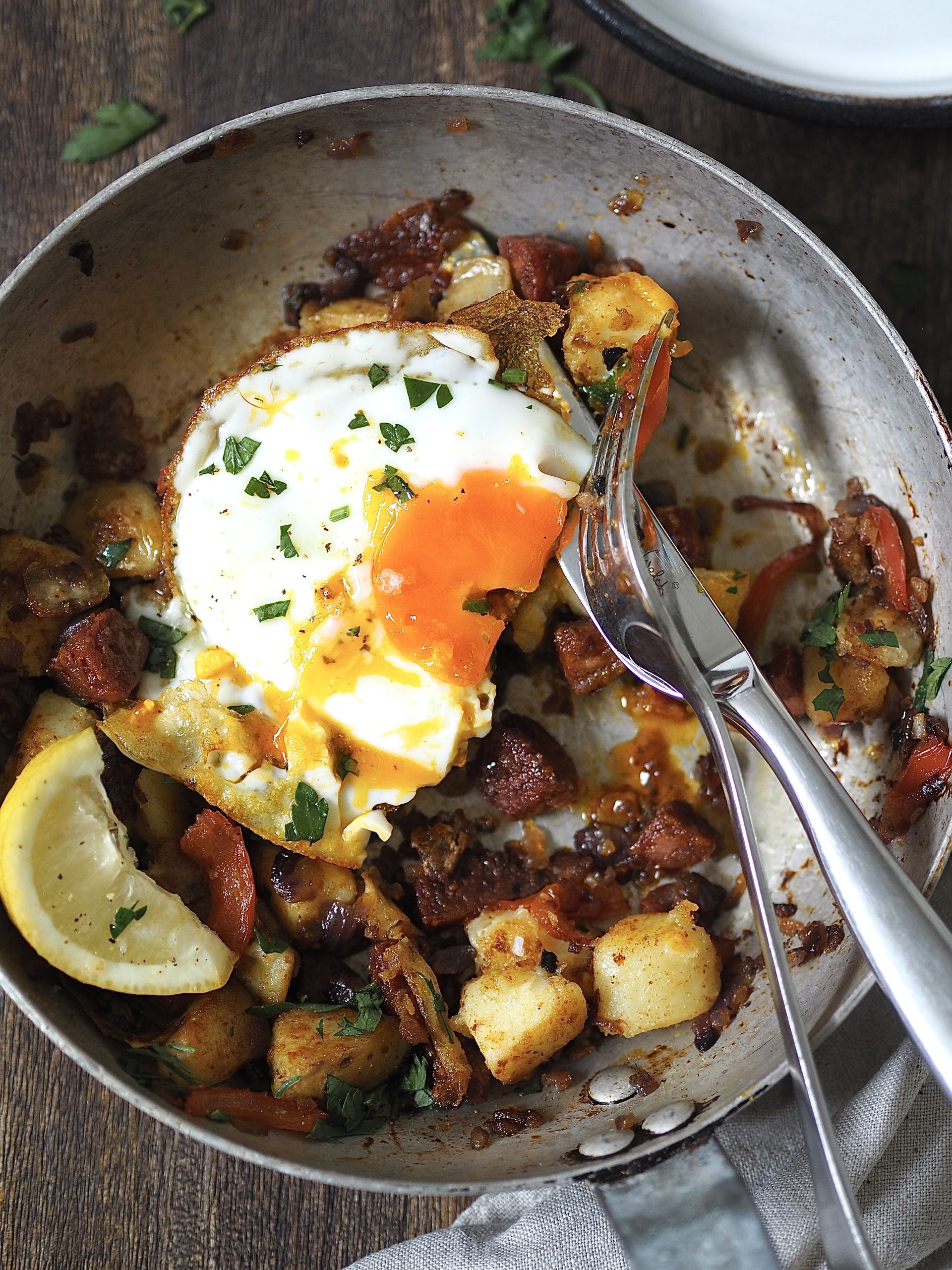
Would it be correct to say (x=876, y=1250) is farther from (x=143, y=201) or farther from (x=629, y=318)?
(x=143, y=201)

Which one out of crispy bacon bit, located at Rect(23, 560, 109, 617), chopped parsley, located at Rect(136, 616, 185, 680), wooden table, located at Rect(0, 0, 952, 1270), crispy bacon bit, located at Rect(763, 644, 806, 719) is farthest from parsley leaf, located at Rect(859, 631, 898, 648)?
crispy bacon bit, located at Rect(23, 560, 109, 617)

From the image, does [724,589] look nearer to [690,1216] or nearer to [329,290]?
[329,290]

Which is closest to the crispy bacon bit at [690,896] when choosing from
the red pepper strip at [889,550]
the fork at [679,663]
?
the fork at [679,663]

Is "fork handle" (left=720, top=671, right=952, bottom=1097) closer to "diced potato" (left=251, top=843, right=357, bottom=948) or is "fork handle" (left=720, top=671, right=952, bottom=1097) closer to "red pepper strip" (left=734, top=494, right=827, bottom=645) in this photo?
"red pepper strip" (left=734, top=494, right=827, bottom=645)

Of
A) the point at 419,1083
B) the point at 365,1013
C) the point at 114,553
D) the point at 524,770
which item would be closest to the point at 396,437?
the point at 114,553

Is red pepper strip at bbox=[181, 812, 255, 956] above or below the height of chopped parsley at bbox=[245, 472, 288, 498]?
below

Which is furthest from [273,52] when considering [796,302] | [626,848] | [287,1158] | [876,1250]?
[876,1250]
